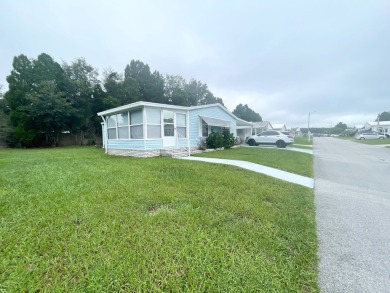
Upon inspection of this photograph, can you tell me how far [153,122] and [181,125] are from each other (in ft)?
7.33

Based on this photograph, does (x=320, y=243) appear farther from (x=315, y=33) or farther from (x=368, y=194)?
(x=315, y=33)

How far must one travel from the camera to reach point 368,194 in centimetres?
493

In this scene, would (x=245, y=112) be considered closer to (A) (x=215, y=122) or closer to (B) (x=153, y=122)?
Result: (A) (x=215, y=122)

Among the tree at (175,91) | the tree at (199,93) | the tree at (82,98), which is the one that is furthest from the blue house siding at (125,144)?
the tree at (199,93)

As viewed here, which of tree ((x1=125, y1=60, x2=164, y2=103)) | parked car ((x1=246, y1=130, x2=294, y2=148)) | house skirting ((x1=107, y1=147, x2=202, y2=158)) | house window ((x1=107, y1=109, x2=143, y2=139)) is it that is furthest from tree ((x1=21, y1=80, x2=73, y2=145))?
parked car ((x1=246, y1=130, x2=294, y2=148))

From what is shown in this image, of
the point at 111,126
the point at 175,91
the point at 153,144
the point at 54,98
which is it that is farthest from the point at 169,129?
the point at 175,91

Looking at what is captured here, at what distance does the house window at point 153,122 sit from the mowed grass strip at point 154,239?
653 centimetres

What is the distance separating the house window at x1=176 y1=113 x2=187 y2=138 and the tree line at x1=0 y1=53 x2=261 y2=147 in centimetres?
1402

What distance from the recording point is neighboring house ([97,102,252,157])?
10719mm

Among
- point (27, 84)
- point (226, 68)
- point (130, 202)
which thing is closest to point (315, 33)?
point (226, 68)

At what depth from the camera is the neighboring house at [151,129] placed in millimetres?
10719

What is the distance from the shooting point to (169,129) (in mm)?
11867

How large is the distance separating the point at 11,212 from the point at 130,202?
1867 mm

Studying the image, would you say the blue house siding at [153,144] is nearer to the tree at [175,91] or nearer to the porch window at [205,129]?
the porch window at [205,129]
